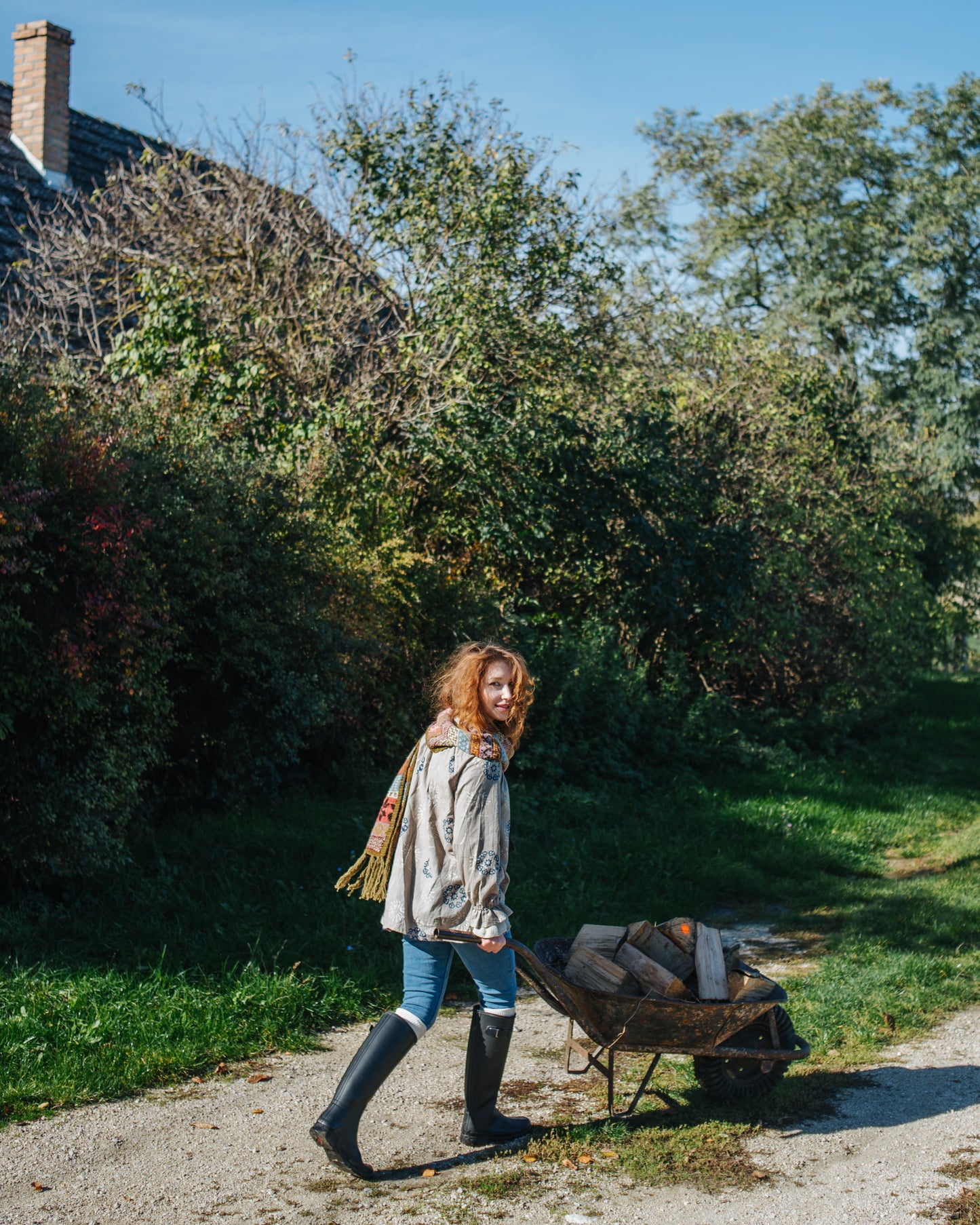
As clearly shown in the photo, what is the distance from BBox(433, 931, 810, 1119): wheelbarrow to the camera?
4391 millimetres

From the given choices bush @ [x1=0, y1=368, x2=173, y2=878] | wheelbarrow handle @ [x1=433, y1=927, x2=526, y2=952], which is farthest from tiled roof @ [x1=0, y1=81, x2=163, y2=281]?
wheelbarrow handle @ [x1=433, y1=927, x2=526, y2=952]

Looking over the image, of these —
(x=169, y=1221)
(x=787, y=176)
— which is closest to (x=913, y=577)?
(x=169, y=1221)

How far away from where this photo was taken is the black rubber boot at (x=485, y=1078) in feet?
14.0

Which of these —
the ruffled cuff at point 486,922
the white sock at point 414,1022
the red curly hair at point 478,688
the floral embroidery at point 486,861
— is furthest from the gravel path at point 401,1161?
the red curly hair at point 478,688

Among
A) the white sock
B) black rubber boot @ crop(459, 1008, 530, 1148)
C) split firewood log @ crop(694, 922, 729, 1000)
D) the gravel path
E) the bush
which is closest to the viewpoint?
the gravel path

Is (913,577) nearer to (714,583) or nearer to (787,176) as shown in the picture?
(714,583)

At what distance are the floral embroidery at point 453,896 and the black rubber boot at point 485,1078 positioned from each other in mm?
505

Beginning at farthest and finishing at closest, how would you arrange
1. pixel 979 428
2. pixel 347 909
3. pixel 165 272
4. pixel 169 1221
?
pixel 979 428
pixel 165 272
pixel 347 909
pixel 169 1221

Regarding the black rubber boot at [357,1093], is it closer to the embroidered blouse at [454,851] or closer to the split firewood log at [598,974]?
the embroidered blouse at [454,851]

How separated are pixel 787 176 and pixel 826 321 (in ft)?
14.6

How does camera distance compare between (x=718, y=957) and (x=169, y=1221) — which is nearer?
→ (x=169, y=1221)

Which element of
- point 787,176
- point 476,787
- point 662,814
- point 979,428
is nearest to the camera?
point 476,787

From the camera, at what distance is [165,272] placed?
1152 cm

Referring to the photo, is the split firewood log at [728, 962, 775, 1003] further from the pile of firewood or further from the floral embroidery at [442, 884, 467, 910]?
the floral embroidery at [442, 884, 467, 910]
